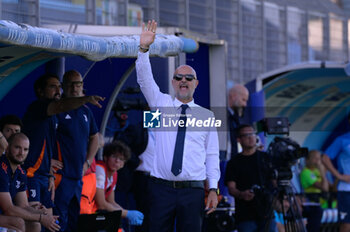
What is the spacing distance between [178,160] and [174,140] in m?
0.17

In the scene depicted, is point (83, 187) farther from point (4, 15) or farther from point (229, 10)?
point (229, 10)

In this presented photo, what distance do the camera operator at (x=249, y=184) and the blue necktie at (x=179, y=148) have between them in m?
3.00

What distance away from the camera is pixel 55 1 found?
141 feet

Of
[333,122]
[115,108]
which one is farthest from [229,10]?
[115,108]

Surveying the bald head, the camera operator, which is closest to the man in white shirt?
the camera operator

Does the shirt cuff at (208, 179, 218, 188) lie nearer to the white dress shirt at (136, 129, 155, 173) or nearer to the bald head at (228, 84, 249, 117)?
the white dress shirt at (136, 129, 155, 173)

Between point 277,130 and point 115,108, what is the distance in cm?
207

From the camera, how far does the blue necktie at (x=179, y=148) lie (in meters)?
6.53

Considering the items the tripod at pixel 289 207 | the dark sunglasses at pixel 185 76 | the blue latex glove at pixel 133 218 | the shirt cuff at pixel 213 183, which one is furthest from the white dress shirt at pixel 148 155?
the dark sunglasses at pixel 185 76

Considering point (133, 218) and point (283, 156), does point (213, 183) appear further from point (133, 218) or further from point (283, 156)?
point (283, 156)

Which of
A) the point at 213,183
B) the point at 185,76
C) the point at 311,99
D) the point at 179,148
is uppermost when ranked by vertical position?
the point at 311,99

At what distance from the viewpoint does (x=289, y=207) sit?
929 centimetres

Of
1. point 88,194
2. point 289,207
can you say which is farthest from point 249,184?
point 88,194

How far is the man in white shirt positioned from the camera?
6512 millimetres
